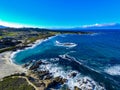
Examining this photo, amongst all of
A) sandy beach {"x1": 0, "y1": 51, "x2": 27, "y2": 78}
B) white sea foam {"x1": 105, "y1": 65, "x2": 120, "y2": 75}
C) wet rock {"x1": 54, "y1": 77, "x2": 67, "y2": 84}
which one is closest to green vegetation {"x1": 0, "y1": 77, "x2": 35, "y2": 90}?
sandy beach {"x1": 0, "y1": 51, "x2": 27, "y2": 78}

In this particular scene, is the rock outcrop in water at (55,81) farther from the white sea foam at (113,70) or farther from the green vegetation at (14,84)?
the white sea foam at (113,70)

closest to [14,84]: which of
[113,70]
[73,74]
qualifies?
[73,74]

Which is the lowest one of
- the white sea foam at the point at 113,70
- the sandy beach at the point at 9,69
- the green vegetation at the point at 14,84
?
the sandy beach at the point at 9,69

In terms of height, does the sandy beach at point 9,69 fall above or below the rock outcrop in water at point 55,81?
below

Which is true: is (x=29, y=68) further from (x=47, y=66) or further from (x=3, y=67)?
(x=3, y=67)

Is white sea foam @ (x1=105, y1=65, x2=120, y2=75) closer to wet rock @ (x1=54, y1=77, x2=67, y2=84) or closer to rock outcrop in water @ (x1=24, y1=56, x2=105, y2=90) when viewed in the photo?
rock outcrop in water @ (x1=24, y1=56, x2=105, y2=90)

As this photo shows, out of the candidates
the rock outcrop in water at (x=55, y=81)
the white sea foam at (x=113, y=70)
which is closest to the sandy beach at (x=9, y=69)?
the rock outcrop in water at (x=55, y=81)

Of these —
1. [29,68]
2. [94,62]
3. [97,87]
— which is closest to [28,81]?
[29,68]

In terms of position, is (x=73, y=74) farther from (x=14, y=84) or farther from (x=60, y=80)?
(x=14, y=84)
